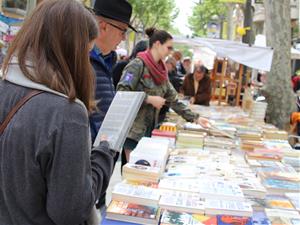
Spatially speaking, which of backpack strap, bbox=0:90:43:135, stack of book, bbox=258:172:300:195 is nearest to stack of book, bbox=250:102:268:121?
stack of book, bbox=258:172:300:195

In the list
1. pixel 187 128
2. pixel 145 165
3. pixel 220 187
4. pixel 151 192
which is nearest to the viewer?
pixel 151 192

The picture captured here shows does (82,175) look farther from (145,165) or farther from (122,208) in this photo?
(145,165)

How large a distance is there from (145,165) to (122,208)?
63 cm

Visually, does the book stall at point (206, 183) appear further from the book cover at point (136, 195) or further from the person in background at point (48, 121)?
the person in background at point (48, 121)

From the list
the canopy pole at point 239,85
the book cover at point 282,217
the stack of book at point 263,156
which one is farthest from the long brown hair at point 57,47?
the canopy pole at point 239,85

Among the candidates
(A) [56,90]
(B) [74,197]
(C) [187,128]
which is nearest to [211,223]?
(B) [74,197]

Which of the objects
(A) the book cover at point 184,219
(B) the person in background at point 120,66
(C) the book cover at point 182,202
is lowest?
(A) the book cover at point 184,219

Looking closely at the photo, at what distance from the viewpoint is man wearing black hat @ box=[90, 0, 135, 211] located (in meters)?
2.36

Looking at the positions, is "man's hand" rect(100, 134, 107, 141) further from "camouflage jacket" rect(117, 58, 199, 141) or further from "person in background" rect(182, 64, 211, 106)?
"person in background" rect(182, 64, 211, 106)

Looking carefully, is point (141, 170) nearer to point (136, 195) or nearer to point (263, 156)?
point (136, 195)

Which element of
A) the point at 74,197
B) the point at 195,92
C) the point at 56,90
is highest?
the point at 56,90

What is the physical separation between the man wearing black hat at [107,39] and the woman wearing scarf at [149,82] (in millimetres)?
948

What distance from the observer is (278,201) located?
2.32 metres

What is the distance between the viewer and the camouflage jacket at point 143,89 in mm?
3586
